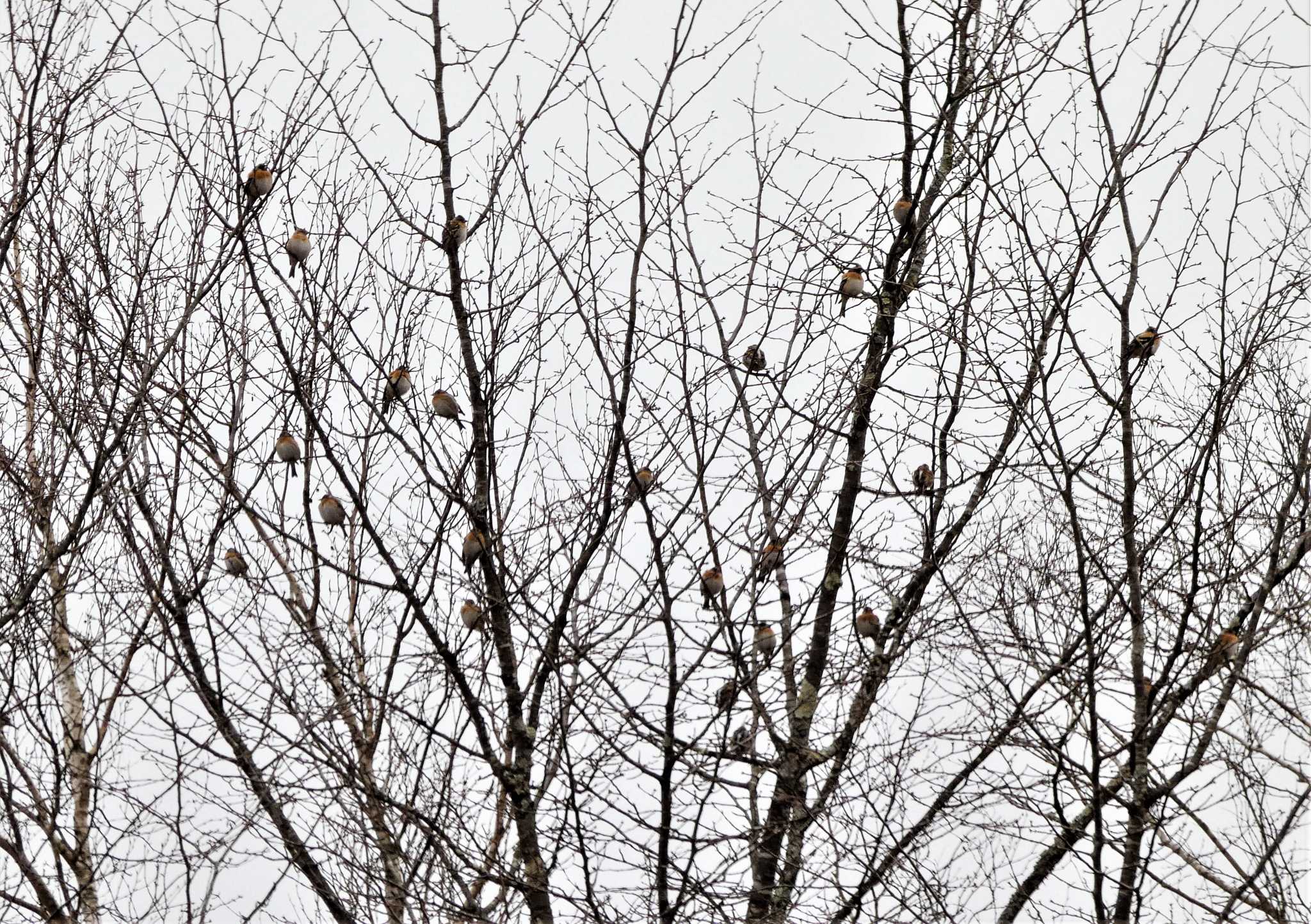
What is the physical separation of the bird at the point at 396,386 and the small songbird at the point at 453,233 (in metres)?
0.65

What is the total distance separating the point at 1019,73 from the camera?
19.6 ft

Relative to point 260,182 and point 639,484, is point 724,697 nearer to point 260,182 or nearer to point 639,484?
point 639,484

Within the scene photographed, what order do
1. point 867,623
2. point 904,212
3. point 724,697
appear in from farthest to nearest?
point 904,212 < point 867,623 < point 724,697

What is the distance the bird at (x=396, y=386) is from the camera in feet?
18.9

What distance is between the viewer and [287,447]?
6.40 metres

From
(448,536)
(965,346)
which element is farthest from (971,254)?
(448,536)

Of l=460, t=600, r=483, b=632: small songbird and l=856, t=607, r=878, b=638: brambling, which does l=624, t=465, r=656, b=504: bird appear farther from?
l=856, t=607, r=878, b=638: brambling

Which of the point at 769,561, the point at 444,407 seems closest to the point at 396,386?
the point at 444,407

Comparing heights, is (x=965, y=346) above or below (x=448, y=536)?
above

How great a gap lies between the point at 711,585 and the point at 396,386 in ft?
5.53

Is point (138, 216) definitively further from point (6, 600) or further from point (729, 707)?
point (729, 707)

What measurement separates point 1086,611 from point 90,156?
18.6 ft

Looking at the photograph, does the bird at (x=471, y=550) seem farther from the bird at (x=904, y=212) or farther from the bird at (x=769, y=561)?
the bird at (x=904, y=212)

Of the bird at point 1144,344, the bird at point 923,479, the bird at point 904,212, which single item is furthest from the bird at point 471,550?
the bird at point 1144,344
